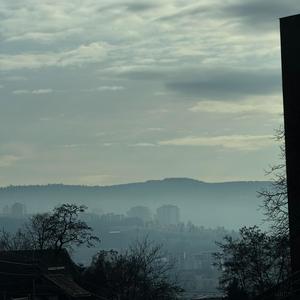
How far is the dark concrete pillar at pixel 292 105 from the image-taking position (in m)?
27.5

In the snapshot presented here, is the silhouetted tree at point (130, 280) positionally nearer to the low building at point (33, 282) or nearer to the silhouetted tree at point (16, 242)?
the low building at point (33, 282)

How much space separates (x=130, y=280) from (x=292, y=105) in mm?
A: 35949

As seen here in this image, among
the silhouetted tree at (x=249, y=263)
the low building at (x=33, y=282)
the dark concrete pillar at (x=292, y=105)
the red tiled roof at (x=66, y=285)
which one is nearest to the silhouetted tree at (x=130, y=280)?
the silhouetted tree at (x=249, y=263)

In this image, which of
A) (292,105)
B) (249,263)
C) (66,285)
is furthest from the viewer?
(249,263)

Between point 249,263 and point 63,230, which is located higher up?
point 63,230

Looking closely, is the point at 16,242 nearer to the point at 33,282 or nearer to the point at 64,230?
the point at 64,230

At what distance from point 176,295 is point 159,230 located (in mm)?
127175

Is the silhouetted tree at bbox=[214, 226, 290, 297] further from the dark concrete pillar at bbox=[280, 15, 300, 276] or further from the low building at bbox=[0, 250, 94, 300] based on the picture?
the dark concrete pillar at bbox=[280, 15, 300, 276]

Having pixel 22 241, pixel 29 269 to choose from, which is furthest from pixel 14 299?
pixel 22 241

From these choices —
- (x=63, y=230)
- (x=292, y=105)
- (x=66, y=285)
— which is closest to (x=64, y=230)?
(x=63, y=230)

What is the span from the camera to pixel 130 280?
198 ft

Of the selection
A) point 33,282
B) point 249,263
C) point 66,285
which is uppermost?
point 249,263

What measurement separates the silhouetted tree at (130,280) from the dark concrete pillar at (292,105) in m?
32.8

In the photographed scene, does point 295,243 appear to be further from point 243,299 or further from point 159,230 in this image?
point 159,230
